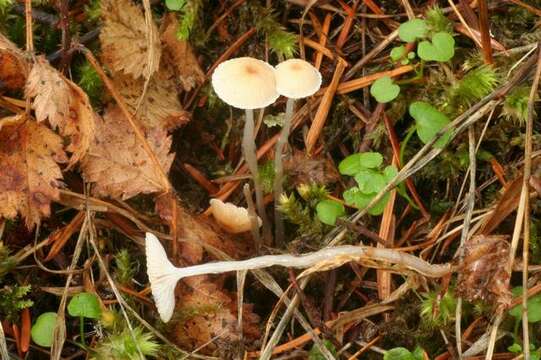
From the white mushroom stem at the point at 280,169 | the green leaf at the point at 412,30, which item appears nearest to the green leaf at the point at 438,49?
the green leaf at the point at 412,30

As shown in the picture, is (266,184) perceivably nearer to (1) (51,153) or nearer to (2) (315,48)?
(2) (315,48)

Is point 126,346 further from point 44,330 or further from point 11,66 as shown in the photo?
point 11,66

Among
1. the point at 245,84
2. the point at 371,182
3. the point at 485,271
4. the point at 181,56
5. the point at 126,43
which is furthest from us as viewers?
the point at 181,56

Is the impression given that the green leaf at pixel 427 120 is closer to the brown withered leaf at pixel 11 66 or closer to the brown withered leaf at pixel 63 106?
the brown withered leaf at pixel 63 106

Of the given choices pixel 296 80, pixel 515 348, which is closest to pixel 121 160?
pixel 296 80

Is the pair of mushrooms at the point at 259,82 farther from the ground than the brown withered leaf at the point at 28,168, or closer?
farther from the ground

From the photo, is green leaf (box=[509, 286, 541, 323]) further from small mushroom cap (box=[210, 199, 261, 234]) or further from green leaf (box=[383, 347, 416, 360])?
small mushroom cap (box=[210, 199, 261, 234])
